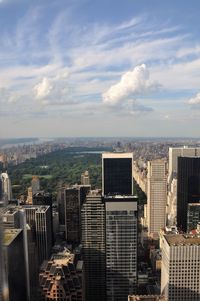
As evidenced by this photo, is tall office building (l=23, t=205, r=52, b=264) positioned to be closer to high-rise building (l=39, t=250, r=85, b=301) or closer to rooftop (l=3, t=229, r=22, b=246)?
high-rise building (l=39, t=250, r=85, b=301)

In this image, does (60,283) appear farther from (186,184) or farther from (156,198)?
(186,184)

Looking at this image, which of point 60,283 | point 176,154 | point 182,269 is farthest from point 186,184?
point 60,283

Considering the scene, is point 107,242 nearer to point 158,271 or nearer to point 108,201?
point 108,201

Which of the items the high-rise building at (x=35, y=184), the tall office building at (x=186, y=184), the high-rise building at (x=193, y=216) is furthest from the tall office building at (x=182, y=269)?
the high-rise building at (x=35, y=184)

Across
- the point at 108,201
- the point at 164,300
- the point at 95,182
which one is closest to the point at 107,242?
the point at 108,201

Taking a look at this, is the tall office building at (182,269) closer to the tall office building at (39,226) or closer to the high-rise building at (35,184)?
the tall office building at (39,226)

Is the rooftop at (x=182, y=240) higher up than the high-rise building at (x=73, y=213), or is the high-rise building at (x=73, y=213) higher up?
the rooftop at (x=182, y=240)

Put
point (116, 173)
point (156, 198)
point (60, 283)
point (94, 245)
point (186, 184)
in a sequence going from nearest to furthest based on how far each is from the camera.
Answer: point (60, 283)
point (94, 245)
point (116, 173)
point (156, 198)
point (186, 184)
